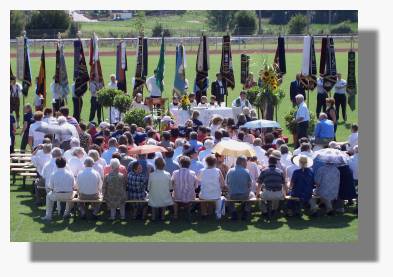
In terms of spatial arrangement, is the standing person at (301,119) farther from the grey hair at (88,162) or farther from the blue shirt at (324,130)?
the grey hair at (88,162)

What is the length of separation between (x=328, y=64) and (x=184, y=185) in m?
9.56

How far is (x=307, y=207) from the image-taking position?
17469 mm

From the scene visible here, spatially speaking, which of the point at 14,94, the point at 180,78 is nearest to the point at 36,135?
the point at 14,94

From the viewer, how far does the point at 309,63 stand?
2523 centimetres

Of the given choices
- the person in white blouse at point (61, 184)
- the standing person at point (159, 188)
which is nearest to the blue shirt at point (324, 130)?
the standing person at point (159, 188)

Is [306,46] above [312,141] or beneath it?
above

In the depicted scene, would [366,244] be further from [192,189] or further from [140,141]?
[140,141]

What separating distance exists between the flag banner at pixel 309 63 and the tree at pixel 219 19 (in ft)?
145

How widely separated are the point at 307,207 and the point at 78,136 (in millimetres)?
5031

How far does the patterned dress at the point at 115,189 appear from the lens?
54.4ft

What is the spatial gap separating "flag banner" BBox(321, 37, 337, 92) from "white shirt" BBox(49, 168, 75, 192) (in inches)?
395

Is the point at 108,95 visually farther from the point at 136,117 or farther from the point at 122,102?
the point at 136,117

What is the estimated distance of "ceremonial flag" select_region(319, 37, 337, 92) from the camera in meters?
24.7

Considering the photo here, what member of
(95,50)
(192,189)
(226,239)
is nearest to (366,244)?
(226,239)
